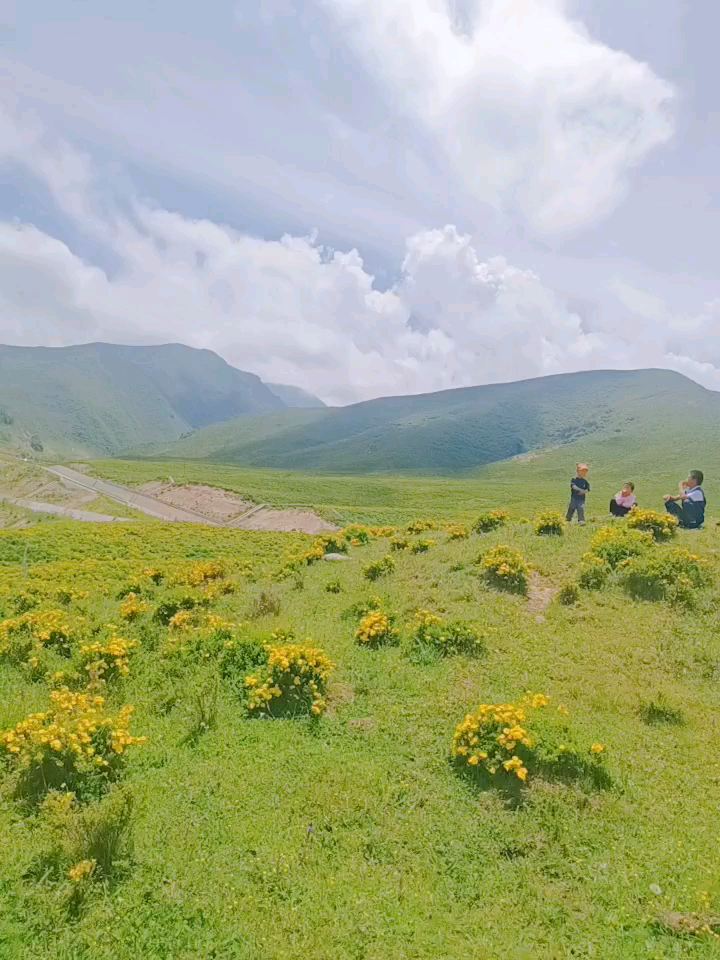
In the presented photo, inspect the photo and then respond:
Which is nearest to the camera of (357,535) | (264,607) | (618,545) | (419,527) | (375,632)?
(375,632)

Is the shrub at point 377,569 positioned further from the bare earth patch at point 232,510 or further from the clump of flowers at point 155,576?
the bare earth patch at point 232,510

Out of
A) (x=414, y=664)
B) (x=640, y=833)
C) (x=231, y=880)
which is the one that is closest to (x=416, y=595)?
(x=414, y=664)

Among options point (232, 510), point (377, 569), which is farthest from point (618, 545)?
point (232, 510)

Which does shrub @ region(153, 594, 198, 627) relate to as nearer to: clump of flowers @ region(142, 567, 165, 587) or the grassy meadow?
the grassy meadow

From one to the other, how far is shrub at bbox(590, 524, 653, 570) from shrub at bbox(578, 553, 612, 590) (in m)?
0.26

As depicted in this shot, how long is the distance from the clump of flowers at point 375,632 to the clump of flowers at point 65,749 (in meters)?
5.29

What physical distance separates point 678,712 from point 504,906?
17.0 ft

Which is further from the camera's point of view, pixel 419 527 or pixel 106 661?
pixel 419 527

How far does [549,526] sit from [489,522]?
9.51 feet

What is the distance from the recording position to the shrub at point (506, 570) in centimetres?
1467

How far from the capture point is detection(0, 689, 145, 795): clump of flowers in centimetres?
767

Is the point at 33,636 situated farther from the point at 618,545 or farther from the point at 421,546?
the point at 618,545

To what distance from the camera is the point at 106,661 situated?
1157 cm

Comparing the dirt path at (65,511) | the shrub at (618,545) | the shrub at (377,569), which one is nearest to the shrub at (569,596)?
the shrub at (618,545)
